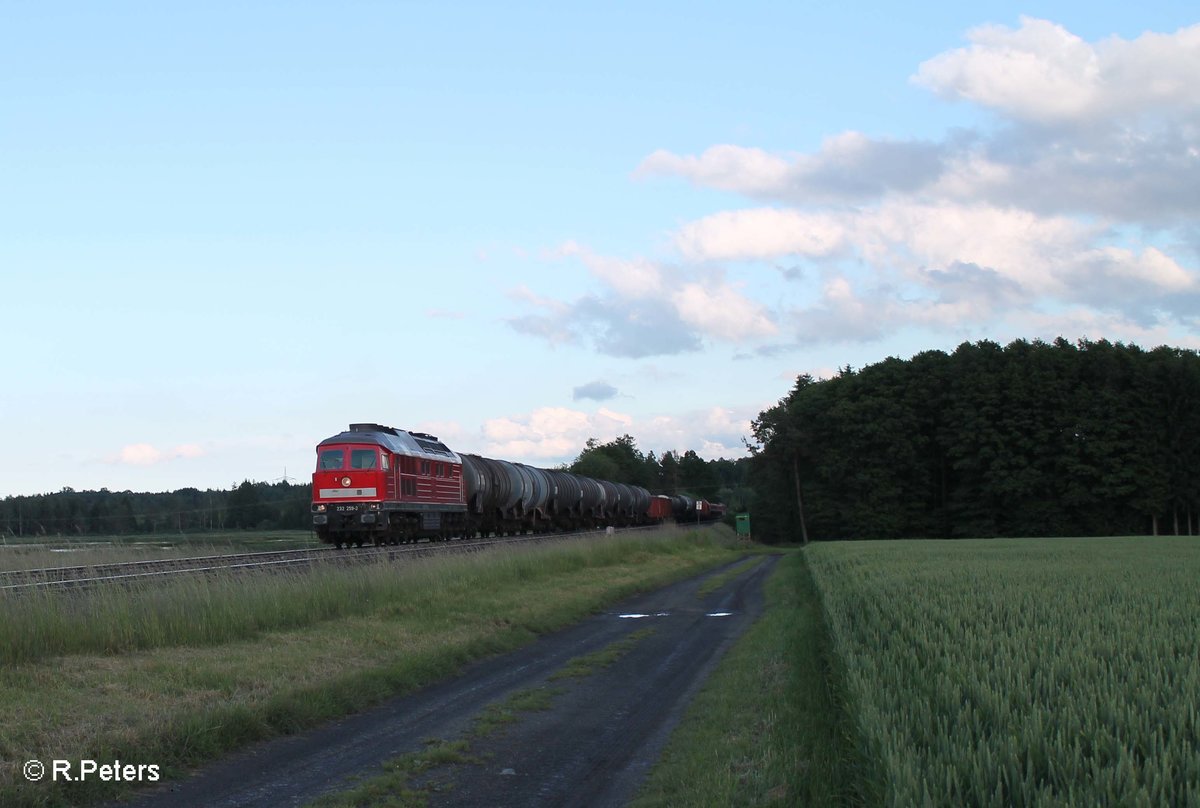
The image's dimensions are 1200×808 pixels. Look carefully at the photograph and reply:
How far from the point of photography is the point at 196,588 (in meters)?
16.9

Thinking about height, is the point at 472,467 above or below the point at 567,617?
above

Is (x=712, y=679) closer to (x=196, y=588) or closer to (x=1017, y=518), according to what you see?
(x=196, y=588)

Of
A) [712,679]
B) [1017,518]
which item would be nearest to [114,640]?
[712,679]

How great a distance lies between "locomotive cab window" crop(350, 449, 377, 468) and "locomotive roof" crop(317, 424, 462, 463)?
1.36 feet

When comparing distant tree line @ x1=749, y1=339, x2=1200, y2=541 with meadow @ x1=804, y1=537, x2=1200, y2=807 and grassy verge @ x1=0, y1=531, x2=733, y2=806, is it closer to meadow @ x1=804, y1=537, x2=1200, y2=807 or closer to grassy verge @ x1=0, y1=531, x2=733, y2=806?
grassy verge @ x1=0, y1=531, x2=733, y2=806

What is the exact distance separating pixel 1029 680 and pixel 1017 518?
263ft

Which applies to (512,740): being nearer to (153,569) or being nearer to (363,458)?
(153,569)

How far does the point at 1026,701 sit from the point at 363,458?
32.6 m

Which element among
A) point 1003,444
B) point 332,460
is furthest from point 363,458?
point 1003,444

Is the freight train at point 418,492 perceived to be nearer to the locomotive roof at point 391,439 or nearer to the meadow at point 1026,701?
the locomotive roof at point 391,439

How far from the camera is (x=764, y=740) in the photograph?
11.3 meters

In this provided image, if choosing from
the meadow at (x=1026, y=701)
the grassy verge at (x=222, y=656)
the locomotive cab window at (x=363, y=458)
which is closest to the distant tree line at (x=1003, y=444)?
the locomotive cab window at (x=363, y=458)

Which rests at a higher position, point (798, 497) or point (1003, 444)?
point (1003, 444)

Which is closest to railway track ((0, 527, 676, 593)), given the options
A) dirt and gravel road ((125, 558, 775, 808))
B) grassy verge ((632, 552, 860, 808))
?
dirt and gravel road ((125, 558, 775, 808))
